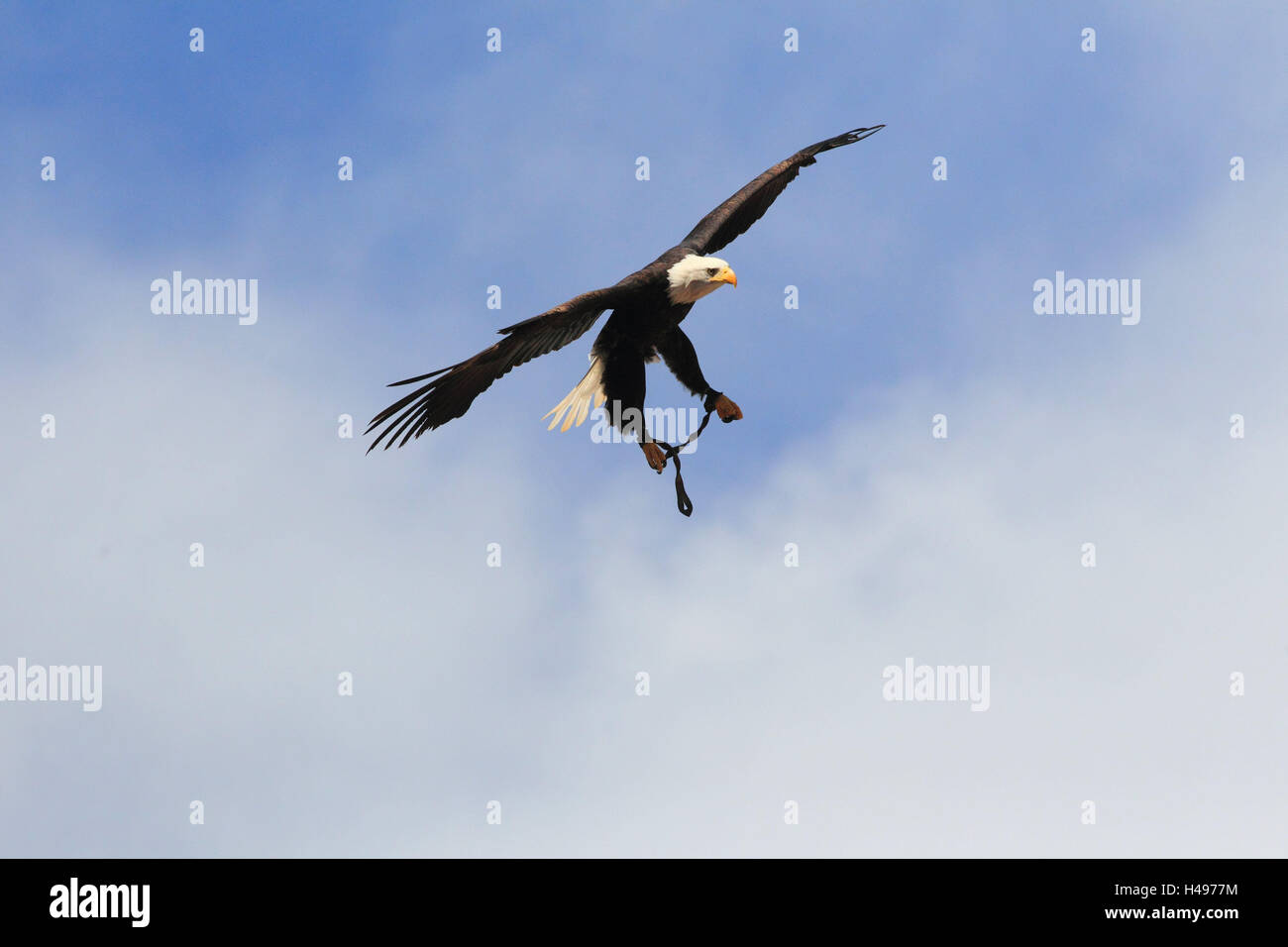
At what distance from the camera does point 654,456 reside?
9.80m

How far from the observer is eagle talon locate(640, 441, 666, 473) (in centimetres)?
973

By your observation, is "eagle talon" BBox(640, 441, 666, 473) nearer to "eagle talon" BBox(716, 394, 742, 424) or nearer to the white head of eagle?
"eagle talon" BBox(716, 394, 742, 424)

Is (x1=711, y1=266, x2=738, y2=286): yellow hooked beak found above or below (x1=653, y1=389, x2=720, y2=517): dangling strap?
above

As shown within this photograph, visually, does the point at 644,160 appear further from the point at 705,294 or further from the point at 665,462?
the point at 665,462

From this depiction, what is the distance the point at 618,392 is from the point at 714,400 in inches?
34.9

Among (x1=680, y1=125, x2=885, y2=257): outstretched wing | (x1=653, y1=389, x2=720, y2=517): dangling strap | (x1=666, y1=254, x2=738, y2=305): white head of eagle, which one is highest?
(x1=680, y1=125, x2=885, y2=257): outstretched wing

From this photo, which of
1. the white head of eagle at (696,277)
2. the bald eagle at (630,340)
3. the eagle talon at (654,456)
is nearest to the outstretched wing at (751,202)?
the bald eagle at (630,340)

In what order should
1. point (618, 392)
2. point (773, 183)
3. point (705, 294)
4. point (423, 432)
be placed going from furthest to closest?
point (773, 183) → point (618, 392) → point (705, 294) → point (423, 432)

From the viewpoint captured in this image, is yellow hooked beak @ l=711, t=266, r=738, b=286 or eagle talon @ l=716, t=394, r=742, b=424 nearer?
yellow hooked beak @ l=711, t=266, r=738, b=286

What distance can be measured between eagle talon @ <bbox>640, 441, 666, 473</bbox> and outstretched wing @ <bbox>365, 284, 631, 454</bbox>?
4.49 feet

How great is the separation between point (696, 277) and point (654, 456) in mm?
1569

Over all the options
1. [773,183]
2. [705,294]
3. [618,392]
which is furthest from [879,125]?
[618,392]

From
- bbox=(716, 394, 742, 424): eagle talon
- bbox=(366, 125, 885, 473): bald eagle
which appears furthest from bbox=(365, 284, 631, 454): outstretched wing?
bbox=(716, 394, 742, 424): eagle talon

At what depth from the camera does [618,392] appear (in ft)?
33.6
